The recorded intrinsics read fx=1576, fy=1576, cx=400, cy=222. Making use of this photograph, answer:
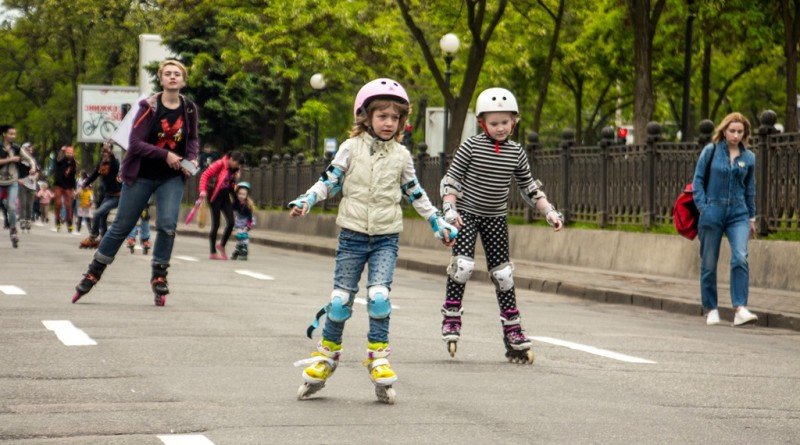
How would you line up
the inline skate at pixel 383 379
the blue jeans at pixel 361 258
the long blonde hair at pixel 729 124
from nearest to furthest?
1. the inline skate at pixel 383 379
2. the blue jeans at pixel 361 258
3. the long blonde hair at pixel 729 124

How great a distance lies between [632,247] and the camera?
2066 centimetres

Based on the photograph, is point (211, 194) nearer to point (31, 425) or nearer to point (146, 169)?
point (146, 169)

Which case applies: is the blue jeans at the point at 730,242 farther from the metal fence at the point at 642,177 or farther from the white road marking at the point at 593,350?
the metal fence at the point at 642,177

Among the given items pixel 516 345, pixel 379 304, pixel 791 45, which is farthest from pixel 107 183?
pixel 379 304

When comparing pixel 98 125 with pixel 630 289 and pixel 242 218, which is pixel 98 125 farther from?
pixel 630 289

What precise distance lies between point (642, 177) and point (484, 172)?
11.2 m

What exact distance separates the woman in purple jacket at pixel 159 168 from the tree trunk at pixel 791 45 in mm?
17776

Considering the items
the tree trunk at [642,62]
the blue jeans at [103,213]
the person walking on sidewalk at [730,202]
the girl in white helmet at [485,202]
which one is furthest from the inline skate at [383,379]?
the tree trunk at [642,62]

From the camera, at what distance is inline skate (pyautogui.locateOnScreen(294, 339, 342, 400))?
24.7 ft

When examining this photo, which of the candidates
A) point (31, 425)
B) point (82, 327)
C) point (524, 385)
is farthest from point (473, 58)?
point (31, 425)

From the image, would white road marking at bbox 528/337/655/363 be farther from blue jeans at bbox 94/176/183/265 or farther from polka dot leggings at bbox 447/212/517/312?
blue jeans at bbox 94/176/183/265

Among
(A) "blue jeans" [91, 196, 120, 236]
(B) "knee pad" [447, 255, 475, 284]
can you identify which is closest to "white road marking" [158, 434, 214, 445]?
(B) "knee pad" [447, 255, 475, 284]

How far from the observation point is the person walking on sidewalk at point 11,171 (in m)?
23.6

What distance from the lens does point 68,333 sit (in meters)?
10.3
